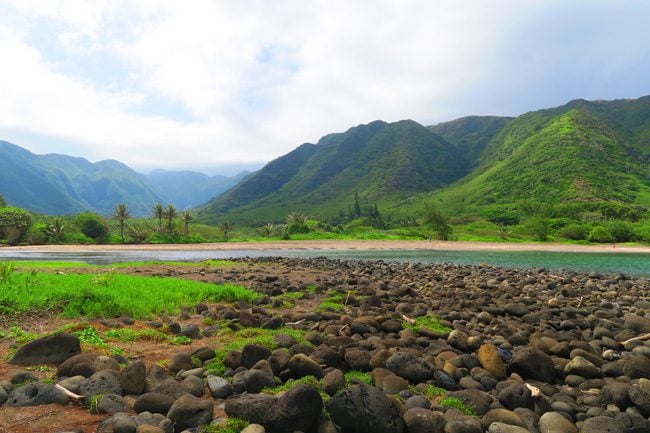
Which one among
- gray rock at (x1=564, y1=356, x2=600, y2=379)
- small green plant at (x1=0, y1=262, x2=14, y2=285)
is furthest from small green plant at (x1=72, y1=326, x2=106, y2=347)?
gray rock at (x1=564, y1=356, x2=600, y2=379)

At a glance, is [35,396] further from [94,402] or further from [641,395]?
[641,395]

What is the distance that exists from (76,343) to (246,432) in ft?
18.2

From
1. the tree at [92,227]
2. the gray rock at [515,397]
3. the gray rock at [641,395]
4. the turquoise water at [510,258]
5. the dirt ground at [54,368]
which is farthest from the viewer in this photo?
the tree at [92,227]

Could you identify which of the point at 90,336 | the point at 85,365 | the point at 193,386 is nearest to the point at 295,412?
the point at 193,386

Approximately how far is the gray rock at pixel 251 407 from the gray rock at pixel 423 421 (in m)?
2.20

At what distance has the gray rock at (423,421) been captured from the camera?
626 centimetres

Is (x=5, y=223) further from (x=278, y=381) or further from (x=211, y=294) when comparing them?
(x=278, y=381)

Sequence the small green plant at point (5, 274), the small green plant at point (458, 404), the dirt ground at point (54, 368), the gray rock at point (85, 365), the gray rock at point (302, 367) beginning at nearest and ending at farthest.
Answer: the dirt ground at point (54, 368) < the small green plant at point (458, 404) < the gray rock at point (85, 365) < the gray rock at point (302, 367) < the small green plant at point (5, 274)

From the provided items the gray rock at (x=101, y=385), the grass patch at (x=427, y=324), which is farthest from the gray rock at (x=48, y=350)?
the grass patch at (x=427, y=324)

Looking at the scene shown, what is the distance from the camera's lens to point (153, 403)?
665cm

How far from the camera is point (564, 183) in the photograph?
16738 centimetres

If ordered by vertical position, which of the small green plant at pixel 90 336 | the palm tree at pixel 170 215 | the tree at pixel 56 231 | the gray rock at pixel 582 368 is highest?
the palm tree at pixel 170 215

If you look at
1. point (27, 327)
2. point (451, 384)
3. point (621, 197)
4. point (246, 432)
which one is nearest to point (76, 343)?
point (27, 327)

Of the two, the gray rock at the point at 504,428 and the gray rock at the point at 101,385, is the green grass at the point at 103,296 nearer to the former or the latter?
the gray rock at the point at 101,385
